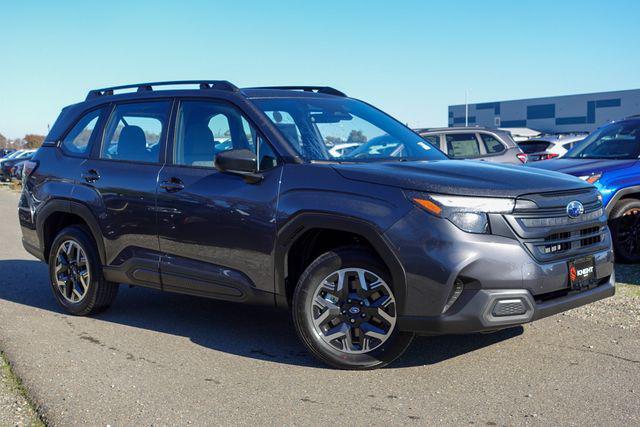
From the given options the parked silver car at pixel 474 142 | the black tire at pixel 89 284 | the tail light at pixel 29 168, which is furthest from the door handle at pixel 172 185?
the parked silver car at pixel 474 142

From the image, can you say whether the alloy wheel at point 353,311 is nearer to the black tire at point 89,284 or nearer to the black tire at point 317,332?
the black tire at point 317,332

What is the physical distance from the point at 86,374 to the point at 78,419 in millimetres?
854

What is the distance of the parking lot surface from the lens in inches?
164

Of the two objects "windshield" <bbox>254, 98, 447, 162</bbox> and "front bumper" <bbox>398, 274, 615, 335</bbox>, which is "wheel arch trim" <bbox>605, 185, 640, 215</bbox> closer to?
"windshield" <bbox>254, 98, 447, 162</bbox>

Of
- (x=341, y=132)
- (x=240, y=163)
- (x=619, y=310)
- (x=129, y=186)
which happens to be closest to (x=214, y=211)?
(x=240, y=163)

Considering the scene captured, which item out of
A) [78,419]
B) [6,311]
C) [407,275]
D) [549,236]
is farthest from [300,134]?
[6,311]

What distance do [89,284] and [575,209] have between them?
4.04m

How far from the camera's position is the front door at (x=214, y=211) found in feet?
17.1

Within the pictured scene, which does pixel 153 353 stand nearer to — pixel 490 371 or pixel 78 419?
pixel 78 419

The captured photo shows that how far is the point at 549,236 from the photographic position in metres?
4.68

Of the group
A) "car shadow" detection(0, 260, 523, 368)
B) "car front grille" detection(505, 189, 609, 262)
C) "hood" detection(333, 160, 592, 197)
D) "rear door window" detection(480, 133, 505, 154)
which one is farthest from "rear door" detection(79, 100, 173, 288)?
"rear door window" detection(480, 133, 505, 154)

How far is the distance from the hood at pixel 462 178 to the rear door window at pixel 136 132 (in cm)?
182

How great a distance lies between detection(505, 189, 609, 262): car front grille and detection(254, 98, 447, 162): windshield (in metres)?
1.23

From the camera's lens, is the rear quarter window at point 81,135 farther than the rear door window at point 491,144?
No
